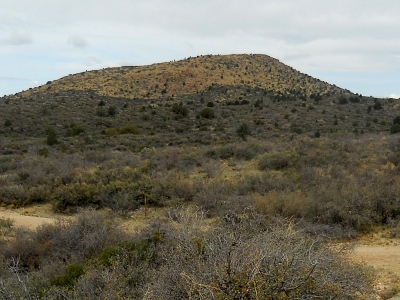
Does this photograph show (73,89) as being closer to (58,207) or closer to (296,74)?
(296,74)

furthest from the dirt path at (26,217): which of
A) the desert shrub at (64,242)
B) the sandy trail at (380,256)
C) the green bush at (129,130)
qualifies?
the green bush at (129,130)

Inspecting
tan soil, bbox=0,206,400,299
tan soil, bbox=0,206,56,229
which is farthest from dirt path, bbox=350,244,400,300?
tan soil, bbox=0,206,56,229

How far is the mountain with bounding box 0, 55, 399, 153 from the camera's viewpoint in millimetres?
32438

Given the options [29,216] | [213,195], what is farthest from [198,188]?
[29,216]

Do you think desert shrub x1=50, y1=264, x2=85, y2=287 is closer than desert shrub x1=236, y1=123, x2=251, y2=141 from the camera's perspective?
Yes

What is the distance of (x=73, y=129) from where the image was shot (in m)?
34.2

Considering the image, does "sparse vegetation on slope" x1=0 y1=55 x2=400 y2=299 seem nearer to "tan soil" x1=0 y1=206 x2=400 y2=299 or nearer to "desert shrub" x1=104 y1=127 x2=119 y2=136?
"desert shrub" x1=104 y1=127 x2=119 y2=136

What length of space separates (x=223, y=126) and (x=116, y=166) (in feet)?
58.3

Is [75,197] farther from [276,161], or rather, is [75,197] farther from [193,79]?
[193,79]

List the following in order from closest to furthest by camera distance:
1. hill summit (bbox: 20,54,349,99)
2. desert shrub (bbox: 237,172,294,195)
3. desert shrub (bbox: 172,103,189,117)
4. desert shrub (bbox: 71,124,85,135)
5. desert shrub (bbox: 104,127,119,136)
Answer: desert shrub (bbox: 237,172,294,195), desert shrub (bbox: 104,127,119,136), desert shrub (bbox: 71,124,85,135), desert shrub (bbox: 172,103,189,117), hill summit (bbox: 20,54,349,99)

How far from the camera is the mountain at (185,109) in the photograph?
32.4 m

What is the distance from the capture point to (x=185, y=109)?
1667 inches

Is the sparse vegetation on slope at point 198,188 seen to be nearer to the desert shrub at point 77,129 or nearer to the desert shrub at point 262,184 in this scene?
the desert shrub at point 262,184

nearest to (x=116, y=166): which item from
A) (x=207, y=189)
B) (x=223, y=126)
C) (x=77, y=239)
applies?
(x=207, y=189)
